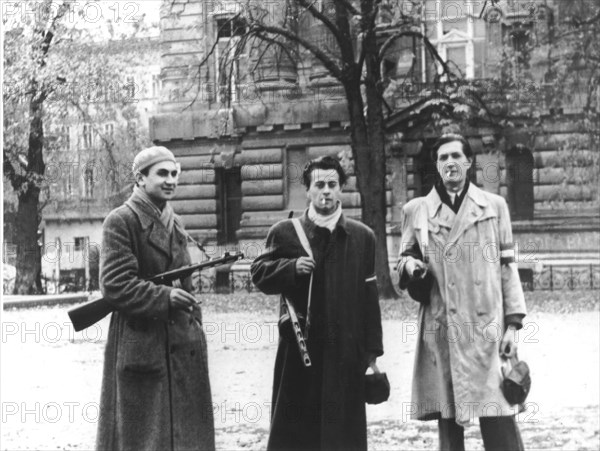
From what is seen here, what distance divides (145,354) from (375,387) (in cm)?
126

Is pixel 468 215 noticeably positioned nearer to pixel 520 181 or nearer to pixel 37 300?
pixel 37 300

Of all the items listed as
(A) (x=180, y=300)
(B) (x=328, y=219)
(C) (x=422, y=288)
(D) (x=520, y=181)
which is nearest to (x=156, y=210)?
(A) (x=180, y=300)

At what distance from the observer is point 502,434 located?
516 centimetres

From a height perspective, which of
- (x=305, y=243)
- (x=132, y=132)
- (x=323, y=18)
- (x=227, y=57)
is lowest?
→ (x=305, y=243)

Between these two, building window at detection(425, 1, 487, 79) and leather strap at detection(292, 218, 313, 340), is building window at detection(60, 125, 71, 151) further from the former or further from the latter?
building window at detection(425, 1, 487, 79)

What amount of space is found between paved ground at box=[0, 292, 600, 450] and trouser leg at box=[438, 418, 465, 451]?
67.2 inches

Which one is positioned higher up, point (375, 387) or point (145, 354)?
point (145, 354)

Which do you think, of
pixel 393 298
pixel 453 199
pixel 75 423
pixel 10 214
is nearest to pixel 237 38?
pixel 393 298

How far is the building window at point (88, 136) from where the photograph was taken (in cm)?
912

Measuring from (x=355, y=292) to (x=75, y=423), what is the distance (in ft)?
12.3

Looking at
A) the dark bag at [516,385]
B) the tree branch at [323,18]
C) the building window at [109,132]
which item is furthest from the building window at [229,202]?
the dark bag at [516,385]

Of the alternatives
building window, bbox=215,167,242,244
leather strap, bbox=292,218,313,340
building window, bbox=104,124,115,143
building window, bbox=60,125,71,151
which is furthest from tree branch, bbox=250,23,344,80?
leather strap, bbox=292,218,313,340

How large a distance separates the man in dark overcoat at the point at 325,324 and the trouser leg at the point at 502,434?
0.67 meters

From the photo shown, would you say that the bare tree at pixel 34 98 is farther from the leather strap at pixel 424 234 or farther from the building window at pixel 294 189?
the leather strap at pixel 424 234
